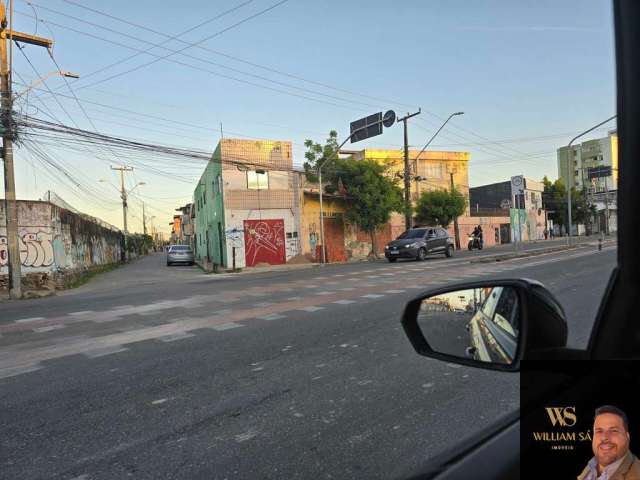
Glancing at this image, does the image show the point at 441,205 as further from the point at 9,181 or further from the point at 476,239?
the point at 9,181

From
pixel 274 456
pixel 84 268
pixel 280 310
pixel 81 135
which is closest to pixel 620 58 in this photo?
pixel 274 456

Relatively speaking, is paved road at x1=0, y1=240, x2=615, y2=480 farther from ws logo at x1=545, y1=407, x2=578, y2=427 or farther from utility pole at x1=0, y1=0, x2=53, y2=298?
utility pole at x1=0, y1=0, x2=53, y2=298

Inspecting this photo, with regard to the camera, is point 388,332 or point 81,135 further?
point 81,135

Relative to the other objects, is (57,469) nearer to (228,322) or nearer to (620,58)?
(620,58)

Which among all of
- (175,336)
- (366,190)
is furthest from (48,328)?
(366,190)

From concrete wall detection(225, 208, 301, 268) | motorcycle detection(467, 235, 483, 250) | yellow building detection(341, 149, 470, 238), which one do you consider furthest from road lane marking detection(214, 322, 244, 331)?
yellow building detection(341, 149, 470, 238)

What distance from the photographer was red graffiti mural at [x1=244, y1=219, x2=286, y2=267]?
24.8m

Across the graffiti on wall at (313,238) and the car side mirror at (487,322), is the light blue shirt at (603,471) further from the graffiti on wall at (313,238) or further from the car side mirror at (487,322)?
the graffiti on wall at (313,238)

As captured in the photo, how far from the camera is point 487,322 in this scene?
1.57m

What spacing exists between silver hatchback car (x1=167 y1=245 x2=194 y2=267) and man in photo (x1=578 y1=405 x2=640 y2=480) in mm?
32487

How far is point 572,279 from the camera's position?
32.2 ft

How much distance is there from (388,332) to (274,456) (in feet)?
11.9

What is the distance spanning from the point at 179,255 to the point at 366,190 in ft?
48.9

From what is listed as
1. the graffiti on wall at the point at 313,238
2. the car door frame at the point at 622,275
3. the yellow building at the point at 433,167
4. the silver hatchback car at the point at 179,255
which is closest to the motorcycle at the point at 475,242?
the yellow building at the point at 433,167
